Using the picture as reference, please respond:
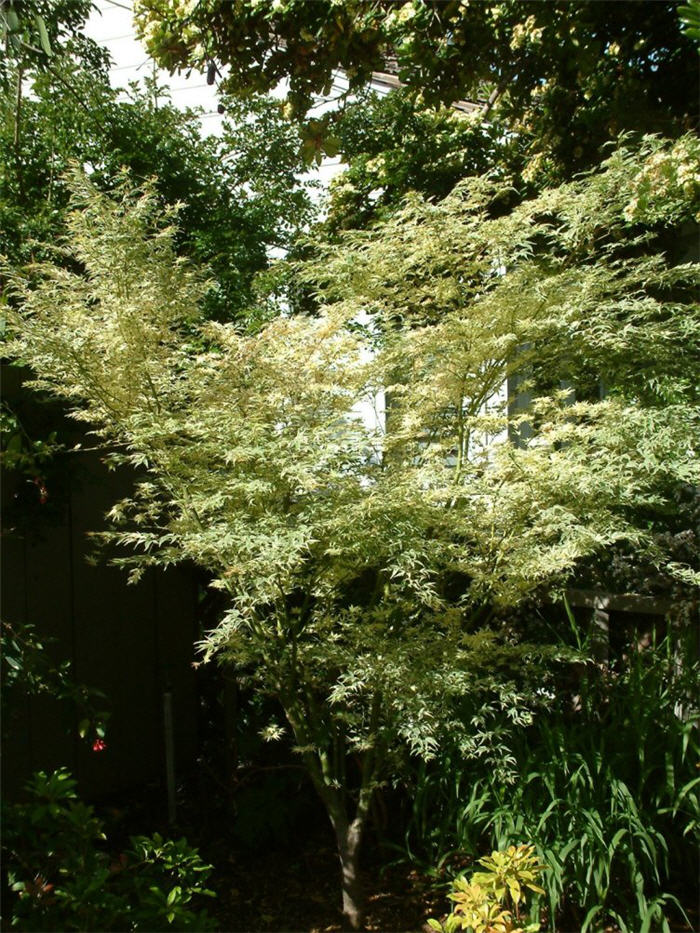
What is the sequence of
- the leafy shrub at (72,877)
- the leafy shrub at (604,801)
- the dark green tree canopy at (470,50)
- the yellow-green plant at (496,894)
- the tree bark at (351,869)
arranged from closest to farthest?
the leafy shrub at (72,877) → the yellow-green plant at (496,894) → the leafy shrub at (604,801) → the tree bark at (351,869) → the dark green tree canopy at (470,50)

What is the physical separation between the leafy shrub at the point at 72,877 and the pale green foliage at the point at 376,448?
76 cm

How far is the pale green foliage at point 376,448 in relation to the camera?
2621 mm

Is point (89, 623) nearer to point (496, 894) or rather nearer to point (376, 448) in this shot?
point (376, 448)

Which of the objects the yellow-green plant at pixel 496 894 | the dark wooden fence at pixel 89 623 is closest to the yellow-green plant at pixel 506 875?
the yellow-green plant at pixel 496 894

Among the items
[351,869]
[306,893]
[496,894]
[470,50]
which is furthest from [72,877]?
[470,50]

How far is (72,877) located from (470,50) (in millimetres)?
3879

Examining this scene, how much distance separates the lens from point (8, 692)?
8.56ft

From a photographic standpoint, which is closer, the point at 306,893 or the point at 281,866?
the point at 306,893

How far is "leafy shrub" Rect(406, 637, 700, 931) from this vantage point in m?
2.60

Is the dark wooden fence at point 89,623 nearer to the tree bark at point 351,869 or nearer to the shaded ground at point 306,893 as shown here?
the shaded ground at point 306,893

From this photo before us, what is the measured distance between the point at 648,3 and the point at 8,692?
4.39m

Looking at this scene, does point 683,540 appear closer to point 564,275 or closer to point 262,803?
point 564,275

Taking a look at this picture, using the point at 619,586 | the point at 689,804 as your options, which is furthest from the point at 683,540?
the point at 689,804

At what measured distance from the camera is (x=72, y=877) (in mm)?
2035
